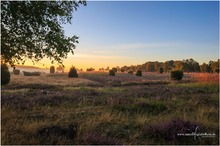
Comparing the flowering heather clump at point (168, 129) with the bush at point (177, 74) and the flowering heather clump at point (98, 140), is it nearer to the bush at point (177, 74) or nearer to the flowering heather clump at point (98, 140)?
the flowering heather clump at point (98, 140)

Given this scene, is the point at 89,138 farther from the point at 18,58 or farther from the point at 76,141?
the point at 18,58

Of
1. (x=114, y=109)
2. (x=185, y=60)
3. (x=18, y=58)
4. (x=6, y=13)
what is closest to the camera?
(x=6, y=13)

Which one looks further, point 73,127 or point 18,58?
point 18,58

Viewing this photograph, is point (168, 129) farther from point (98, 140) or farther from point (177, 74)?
point (177, 74)

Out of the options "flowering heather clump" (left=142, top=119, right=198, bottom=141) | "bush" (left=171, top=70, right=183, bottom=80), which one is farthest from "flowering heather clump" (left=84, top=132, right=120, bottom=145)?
"bush" (left=171, top=70, right=183, bottom=80)

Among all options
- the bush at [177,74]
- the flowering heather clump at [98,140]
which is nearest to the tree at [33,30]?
the flowering heather clump at [98,140]

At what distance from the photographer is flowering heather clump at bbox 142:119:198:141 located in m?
7.40

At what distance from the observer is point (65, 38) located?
32.3ft

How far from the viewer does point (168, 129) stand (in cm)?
762

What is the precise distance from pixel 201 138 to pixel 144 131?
172 cm

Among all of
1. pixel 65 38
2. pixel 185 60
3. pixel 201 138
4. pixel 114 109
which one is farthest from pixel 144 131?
pixel 185 60

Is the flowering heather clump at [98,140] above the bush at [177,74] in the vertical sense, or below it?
below

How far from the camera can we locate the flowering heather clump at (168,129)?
7.40m

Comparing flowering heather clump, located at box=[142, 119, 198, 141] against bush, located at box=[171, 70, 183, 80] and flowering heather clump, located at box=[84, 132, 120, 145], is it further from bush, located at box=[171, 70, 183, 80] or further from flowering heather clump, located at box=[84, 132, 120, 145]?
bush, located at box=[171, 70, 183, 80]
